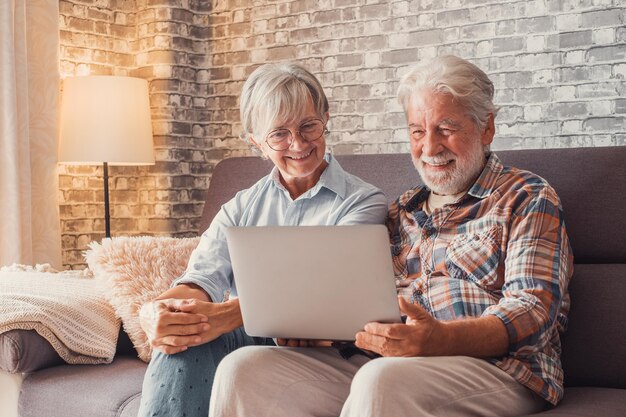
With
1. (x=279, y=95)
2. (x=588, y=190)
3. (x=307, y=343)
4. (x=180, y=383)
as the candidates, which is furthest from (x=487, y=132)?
(x=180, y=383)

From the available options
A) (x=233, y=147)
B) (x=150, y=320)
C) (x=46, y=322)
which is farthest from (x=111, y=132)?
(x=150, y=320)

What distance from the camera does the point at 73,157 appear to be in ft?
11.4

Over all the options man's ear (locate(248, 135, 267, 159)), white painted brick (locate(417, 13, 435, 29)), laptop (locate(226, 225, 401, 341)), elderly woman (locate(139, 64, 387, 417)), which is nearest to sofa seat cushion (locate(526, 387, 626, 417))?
laptop (locate(226, 225, 401, 341))

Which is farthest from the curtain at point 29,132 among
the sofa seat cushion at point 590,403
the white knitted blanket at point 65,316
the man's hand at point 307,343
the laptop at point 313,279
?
the sofa seat cushion at point 590,403

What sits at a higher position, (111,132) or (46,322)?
(111,132)

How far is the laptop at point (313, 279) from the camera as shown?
1597mm

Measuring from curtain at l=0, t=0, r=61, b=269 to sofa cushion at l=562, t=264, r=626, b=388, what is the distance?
7.34 feet

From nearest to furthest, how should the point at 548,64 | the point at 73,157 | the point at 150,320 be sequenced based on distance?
the point at 150,320 → the point at 548,64 → the point at 73,157

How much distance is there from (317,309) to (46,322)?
91cm

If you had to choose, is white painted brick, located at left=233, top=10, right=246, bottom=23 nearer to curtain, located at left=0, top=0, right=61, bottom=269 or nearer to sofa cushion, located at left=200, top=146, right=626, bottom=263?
curtain, located at left=0, top=0, right=61, bottom=269

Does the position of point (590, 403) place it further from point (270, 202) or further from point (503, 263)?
point (270, 202)

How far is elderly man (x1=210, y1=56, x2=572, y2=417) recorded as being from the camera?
63.9 inches

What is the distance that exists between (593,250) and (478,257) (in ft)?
1.37

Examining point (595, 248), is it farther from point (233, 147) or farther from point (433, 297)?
point (233, 147)
